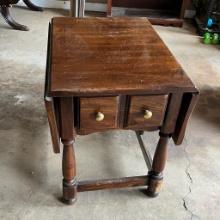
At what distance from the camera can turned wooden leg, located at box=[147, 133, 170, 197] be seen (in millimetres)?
1326

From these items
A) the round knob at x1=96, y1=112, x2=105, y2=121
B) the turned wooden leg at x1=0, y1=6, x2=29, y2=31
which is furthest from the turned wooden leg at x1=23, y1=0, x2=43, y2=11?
the round knob at x1=96, y1=112, x2=105, y2=121

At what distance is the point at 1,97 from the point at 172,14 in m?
2.52

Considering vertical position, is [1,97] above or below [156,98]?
below

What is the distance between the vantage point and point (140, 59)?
49.3 inches

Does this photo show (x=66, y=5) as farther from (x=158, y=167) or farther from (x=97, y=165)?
(x=158, y=167)

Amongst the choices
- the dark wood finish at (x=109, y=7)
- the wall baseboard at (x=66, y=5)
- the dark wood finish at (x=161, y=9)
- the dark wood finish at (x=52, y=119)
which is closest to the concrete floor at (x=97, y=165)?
the dark wood finish at (x=52, y=119)

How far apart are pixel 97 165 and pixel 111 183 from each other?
25 cm

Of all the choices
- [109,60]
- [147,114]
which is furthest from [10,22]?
[147,114]

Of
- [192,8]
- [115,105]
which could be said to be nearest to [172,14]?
[192,8]

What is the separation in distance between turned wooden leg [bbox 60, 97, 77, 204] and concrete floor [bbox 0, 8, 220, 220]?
89 millimetres

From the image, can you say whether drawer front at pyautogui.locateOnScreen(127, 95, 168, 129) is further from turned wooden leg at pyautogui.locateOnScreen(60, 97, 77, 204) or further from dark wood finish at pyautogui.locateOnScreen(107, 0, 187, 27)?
dark wood finish at pyautogui.locateOnScreen(107, 0, 187, 27)

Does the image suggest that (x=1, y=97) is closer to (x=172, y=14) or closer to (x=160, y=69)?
(x=160, y=69)

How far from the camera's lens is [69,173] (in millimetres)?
1330

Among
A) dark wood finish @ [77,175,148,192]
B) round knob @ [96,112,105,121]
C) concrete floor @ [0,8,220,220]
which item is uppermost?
round knob @ [96,112,105,121]
